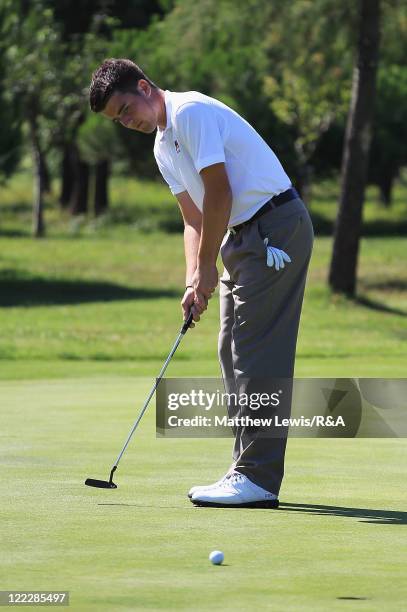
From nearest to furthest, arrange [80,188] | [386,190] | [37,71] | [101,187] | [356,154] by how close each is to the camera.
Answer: [356,154] → [37,71] → [101,187] → [80,188] → [386,190]

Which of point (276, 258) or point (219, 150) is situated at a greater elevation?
point (219, 150)

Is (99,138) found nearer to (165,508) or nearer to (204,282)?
(204,282)

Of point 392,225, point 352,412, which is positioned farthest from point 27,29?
point 352,412

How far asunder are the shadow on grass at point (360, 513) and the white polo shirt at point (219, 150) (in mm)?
1224

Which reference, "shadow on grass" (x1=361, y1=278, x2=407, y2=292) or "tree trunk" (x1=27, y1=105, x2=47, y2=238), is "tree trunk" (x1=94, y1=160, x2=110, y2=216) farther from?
"shadow on grass" (x1=361, y1=278, x2=407, y2=292)

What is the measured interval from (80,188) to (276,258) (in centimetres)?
3869

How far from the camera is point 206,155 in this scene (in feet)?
18.2

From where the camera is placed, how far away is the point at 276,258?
568 centimetres

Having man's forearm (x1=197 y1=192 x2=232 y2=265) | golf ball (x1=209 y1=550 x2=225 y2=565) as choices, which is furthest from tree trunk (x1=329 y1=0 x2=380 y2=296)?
golf ball (x1=209 y1=550 x2=225 y2=565)

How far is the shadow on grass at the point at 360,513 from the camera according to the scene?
5.14 metres

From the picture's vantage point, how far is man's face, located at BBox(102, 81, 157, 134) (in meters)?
5.63

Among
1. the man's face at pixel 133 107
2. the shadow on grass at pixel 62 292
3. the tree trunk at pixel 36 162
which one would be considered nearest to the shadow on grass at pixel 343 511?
the man's face at pixel 133 107

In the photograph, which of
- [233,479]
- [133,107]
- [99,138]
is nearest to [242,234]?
[133,107]

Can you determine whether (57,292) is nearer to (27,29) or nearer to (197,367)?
(27,29)
